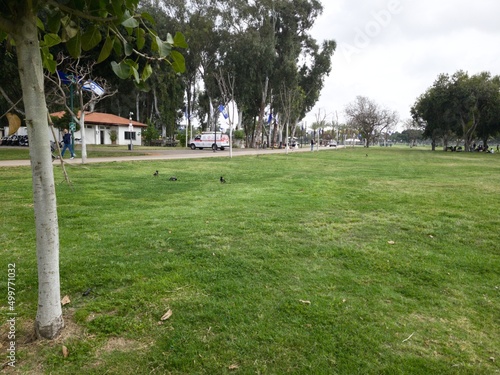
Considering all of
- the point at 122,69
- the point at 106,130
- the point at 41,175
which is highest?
the point at 106,130

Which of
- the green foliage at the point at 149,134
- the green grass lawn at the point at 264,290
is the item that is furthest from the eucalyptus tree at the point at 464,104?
the green grass lawn at the point at 264,290

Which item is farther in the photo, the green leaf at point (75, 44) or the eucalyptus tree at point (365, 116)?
the eucalyptus tree at point (365, 116)

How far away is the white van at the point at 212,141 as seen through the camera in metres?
35.9

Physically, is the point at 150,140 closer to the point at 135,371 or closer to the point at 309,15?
the point at 309,15

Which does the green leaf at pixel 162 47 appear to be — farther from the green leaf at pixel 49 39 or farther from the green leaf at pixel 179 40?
the green leaf at pixel 49 39

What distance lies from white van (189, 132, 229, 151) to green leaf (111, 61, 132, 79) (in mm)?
33593

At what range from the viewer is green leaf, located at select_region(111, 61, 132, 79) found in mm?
1864

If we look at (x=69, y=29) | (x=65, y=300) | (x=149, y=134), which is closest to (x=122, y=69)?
(x=69, y=29)

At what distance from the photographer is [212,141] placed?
3628cm

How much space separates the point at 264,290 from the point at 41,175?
6.81 feet

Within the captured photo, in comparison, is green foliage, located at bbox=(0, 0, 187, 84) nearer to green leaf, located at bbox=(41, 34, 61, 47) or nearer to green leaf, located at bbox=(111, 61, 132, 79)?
green leaf, located at bbox=(111, 61, 132, 79)

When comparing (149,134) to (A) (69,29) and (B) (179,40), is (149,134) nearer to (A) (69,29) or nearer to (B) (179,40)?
(A) (69,29)

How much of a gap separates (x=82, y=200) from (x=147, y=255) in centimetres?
401

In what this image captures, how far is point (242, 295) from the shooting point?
3111mm
